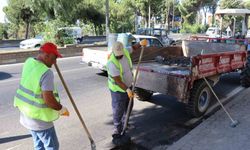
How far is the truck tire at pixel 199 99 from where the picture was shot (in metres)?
6.12

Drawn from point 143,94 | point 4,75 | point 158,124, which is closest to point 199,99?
point 158,124

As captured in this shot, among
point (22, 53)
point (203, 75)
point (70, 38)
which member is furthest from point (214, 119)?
point (70, 38)

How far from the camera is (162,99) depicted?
25.9ft

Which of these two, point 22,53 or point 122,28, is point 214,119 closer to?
point 22,53

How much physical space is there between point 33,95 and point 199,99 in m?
4.10

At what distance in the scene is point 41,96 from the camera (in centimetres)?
315

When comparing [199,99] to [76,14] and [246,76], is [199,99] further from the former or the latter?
[76,14]

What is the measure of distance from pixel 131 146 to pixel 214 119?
2.01 meters

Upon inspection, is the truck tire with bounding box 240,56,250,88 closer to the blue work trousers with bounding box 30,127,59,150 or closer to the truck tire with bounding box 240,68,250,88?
the truck tire with bounding box 240,68,250,88

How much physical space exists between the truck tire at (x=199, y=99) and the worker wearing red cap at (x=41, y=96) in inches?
137

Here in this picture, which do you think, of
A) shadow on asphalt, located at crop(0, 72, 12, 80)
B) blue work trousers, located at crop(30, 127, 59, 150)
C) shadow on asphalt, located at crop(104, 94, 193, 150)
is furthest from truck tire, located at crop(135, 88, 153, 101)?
shadow on asphalt, located at crop(0, 72, 12, 80)

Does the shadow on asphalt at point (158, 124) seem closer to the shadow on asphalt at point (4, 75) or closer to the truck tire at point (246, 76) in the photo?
the truck tire at point (246, 76)

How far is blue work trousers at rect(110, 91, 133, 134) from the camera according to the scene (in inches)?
192

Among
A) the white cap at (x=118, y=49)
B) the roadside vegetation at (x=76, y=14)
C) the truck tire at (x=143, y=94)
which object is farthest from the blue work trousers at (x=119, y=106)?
the roadside vegetation at (x=76, y=14)
